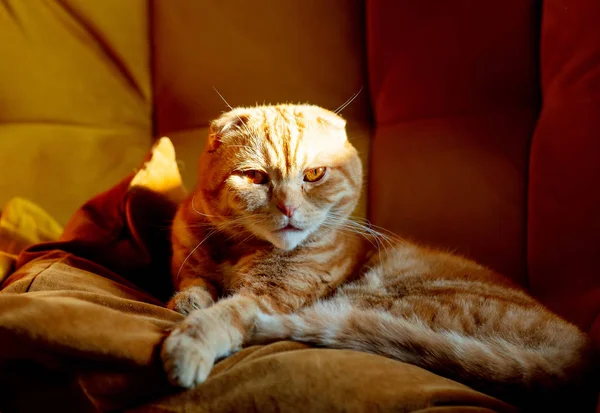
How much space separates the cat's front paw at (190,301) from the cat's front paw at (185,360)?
0.30 m

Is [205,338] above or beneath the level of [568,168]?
beneath

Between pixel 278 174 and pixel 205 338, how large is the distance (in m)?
0.48

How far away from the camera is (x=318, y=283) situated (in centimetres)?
134

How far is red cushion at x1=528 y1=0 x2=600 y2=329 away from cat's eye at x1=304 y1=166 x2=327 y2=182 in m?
0.70

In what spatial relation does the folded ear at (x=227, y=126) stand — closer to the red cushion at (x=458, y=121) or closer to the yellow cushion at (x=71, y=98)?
the red cushion at (x=458, y=121)

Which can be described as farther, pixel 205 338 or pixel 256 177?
pixel 256 177

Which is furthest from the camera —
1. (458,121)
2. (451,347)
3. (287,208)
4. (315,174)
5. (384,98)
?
(384,98)

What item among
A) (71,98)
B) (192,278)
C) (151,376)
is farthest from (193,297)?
(71,98)

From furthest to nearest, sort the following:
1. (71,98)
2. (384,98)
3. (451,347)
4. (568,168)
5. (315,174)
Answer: (71,98) → (384,98) → (568,168) → (315,174) → (451,347)

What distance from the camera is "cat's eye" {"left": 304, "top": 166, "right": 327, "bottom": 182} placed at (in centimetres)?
135

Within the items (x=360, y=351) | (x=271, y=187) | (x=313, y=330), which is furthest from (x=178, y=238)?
(x=360, y=351)

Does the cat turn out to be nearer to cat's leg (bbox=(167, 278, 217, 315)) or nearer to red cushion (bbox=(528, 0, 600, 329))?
cat's leg (bbox=(167, 278, 217, 315))

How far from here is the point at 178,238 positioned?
1478 mm

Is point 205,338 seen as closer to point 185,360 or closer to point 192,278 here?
point 185,360
